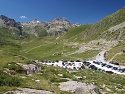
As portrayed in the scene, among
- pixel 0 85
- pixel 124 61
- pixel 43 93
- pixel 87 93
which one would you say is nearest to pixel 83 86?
pixel 87 93

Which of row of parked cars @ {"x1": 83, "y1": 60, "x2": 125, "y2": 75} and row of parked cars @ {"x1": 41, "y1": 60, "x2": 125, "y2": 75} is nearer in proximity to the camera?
row of parked cars @ {"x1": 83, "y1": 60, "x2": 125, "y2": 75}

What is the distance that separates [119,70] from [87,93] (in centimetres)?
7517

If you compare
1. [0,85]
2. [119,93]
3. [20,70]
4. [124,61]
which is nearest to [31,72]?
[20,70]

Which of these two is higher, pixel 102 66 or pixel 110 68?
pixel 102 66

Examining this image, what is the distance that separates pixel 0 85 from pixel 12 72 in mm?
13851

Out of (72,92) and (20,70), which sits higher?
(20,70)

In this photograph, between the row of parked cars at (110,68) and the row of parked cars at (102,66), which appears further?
the row of parked cars at (102,66)

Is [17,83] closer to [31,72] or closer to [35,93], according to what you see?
[35,93]

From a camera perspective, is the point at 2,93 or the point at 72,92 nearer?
the point at 2,93

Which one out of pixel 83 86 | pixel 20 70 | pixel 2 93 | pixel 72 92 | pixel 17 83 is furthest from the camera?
pixel 20 70

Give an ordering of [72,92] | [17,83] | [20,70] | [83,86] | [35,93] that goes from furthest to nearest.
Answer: [20,70] < [83,86] < [72,92] < [17,83] < [35,93]

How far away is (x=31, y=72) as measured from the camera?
1371 inches

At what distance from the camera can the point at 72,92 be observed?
19.9 m

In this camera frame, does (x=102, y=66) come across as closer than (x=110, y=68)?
No
